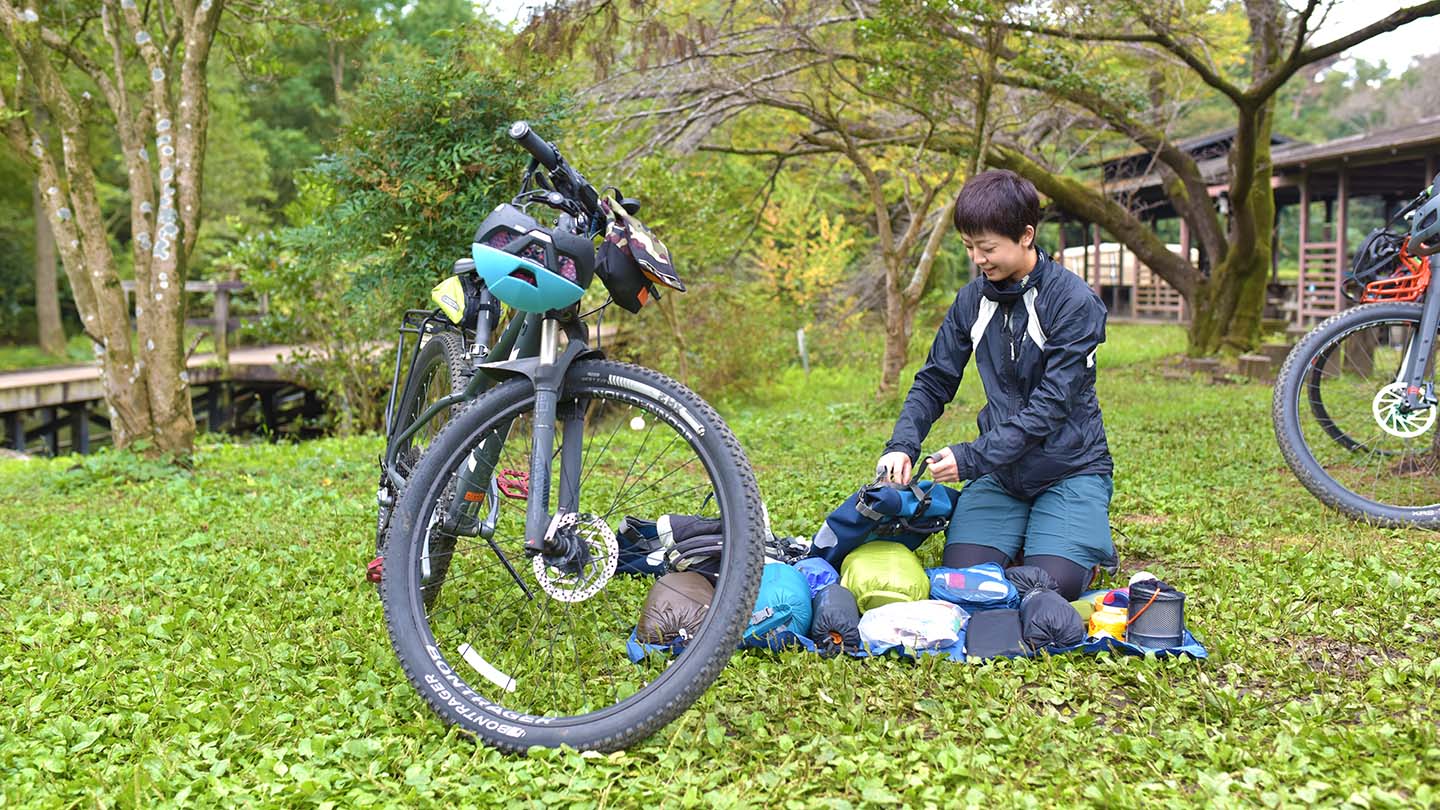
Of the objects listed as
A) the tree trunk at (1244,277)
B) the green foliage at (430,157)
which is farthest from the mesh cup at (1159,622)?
the tree trunk at (1244,277)

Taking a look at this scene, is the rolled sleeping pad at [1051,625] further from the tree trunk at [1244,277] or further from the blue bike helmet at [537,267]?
the tree trunk at [1244,277]

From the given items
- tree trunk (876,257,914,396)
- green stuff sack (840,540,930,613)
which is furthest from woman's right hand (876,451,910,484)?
tree trunk (876,257,914,396)

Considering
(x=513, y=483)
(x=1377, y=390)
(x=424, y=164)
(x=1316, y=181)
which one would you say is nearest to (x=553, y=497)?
(x=513, y=483)

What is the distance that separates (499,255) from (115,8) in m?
7.03

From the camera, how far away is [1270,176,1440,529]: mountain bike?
422cm

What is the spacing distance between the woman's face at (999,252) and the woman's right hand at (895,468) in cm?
68

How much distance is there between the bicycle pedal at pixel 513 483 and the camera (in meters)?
3.01

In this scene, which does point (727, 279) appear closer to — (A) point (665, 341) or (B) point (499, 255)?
(A) point (665, 341)

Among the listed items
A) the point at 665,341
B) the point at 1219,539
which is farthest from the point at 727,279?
the point at 1219,539

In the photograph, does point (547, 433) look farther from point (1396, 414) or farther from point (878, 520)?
point (1396, 414)

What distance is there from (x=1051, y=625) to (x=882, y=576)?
517mm

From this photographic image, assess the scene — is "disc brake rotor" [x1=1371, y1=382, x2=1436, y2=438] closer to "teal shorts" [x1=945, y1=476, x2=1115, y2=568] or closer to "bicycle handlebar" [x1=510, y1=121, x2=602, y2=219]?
"teal shorts" [x1=945, y1=476, x2=1115, y2=568]

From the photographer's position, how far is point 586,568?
2.59 metres

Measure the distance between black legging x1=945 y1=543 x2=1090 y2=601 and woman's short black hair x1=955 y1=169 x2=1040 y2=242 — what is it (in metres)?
1.02
